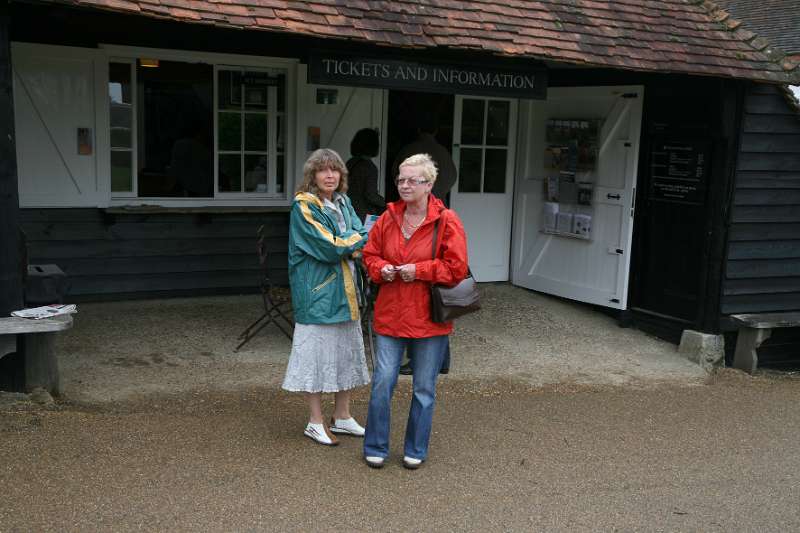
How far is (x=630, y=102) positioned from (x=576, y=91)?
733 millimetres

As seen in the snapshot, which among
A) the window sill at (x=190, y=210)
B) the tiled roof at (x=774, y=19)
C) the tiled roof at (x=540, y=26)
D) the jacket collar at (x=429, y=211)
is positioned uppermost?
the tiled roof at (x=774, y=19)

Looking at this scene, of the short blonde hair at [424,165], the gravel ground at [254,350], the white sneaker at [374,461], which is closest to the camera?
the short blonde hair at [424,165]

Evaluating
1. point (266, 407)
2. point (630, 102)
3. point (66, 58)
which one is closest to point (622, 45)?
point (630, 102)

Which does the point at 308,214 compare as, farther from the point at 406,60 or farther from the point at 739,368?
the point at 739,368

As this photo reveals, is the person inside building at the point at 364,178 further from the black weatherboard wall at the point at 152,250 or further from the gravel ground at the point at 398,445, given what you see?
the black weatherboard wall at the point at 152,250

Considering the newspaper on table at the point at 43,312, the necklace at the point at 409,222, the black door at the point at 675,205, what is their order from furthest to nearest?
the black door at the point at 675,205 < the newspaper on table at the point at 43,312 < the necklace at the point at 409,222

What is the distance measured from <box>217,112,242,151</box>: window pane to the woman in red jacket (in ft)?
13.2

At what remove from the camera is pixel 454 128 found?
31.2ft

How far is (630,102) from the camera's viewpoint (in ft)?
27.8

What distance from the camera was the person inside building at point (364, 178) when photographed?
23.8 ft

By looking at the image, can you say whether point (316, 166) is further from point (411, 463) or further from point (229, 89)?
point (229, 89)

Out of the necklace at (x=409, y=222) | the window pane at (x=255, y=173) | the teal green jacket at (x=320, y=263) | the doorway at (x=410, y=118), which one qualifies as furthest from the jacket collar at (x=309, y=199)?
the doorway at (x=410, y=118)

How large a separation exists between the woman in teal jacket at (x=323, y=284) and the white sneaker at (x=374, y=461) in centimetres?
36

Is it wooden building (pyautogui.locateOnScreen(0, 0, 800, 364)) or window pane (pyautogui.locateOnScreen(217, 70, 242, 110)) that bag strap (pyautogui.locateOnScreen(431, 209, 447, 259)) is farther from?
window pane (pyautogui.locateOnScreen(217, 70, 242, 110))
